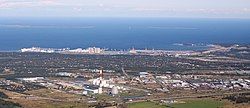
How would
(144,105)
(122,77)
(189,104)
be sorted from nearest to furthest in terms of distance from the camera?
(144,105) → (189,104) → (122,77)

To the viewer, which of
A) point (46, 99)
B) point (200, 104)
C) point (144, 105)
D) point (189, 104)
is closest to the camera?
point (144, 105)

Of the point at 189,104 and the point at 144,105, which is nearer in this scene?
the point at 144,105

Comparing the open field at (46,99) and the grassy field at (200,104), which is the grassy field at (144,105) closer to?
the grassy field at (200,104)

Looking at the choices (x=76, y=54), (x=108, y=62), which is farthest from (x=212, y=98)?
(x=76, y=54)

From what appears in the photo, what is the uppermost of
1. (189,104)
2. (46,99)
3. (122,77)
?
(46,99)

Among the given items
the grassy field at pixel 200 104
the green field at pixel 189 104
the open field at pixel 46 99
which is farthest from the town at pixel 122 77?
the grassy field at pixel 200 104

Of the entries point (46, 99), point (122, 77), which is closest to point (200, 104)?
point (46, 99)

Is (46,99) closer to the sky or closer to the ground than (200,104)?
closer to the sky

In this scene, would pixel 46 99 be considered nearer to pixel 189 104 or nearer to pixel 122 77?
pixel 189 104

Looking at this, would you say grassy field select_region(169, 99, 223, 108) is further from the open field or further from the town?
the open field

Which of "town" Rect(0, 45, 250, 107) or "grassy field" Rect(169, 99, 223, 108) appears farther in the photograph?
"town" Rect(0, 45, 250, 107)

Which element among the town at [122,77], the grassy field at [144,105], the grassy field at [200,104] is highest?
the grassy field at [144,105]

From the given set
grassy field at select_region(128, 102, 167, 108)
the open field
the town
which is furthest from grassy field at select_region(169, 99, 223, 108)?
the open field
